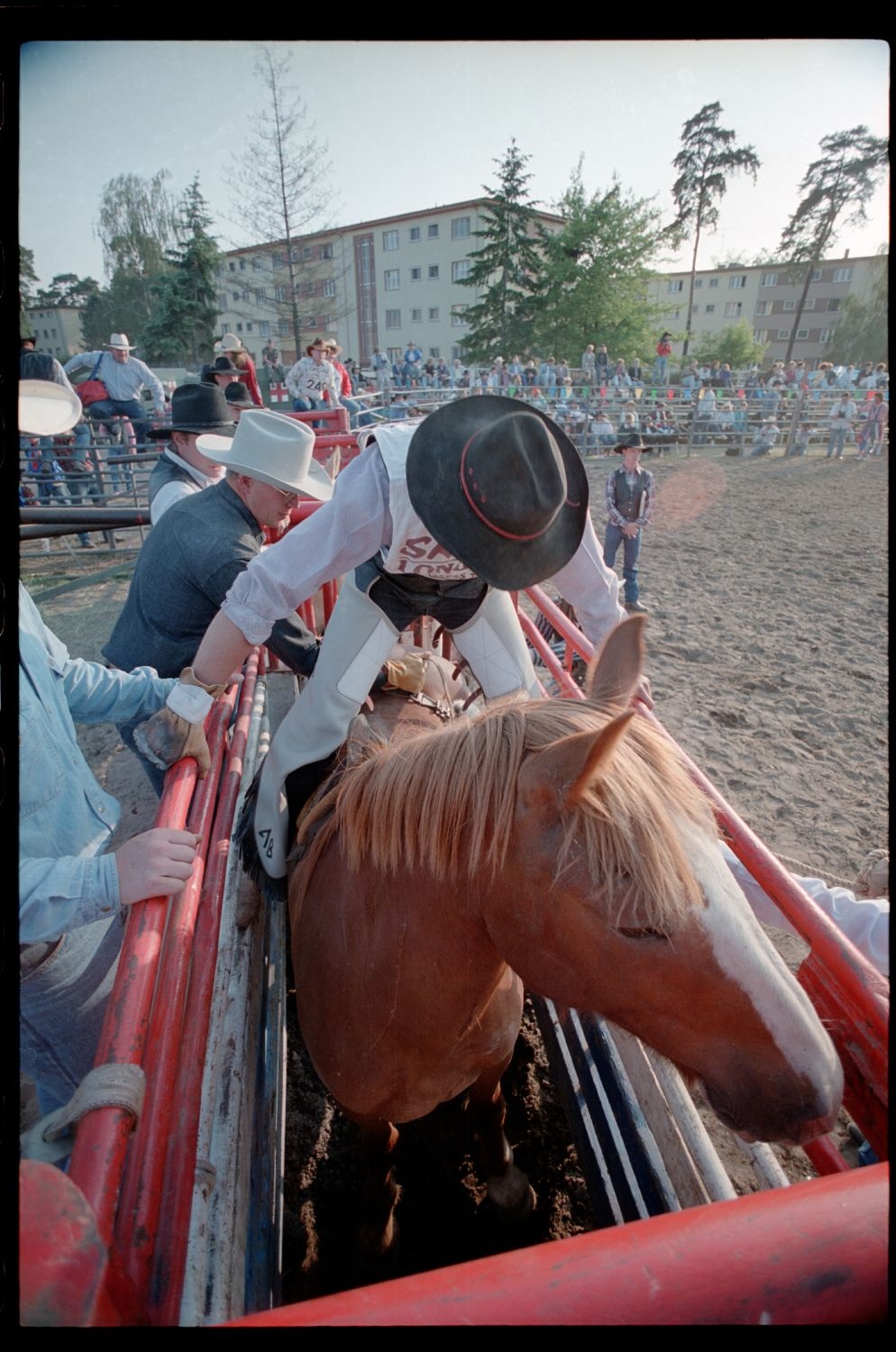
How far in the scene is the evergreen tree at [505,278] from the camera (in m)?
27.2

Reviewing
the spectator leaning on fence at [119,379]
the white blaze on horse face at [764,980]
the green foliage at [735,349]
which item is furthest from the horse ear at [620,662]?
the green foliage at [735,349]

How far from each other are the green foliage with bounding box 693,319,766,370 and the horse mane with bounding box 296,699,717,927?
147 feet

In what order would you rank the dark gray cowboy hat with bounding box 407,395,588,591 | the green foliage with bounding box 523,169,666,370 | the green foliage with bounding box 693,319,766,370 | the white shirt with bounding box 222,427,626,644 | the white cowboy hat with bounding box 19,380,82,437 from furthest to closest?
the green foliage with bounding box 693,319,766,370 < the green foliage with bounding box 523,169,666,370 < the white shirt with bounding box 222,427,626,644 < the dark gray cowboy hat with bounding box 407,395,588,591 < the white cowboy hat with bounding box 19,380,82,437

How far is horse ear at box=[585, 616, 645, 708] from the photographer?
142 centimetres

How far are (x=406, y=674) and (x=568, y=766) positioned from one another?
4.77 ft

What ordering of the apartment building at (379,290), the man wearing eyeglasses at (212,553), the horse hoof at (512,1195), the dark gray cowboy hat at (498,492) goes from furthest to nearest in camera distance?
the apartment building at (379,290) → the man wearing eyeglasses at (212,553) → the horse hoof at (512,1195) → the dark gray cowboy hat at (498,492)

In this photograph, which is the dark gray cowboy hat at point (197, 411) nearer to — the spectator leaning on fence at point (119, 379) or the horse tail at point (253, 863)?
the horse tail at point (253, 863)

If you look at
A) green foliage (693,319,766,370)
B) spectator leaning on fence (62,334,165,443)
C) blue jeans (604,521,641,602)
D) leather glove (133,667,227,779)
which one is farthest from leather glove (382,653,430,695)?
green foliage (693,319,766,370)

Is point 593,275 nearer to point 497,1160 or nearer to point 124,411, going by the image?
point 124,411

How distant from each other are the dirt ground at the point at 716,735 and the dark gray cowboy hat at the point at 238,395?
2702 millimetres

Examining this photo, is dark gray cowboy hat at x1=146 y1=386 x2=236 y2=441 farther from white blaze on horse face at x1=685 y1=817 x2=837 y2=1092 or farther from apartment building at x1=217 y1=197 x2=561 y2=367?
apartment building at x1=217 y1=197 x2=561 y2=367

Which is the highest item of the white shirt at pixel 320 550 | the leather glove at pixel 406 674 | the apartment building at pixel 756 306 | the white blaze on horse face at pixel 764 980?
the apartment building at pixel 756 306

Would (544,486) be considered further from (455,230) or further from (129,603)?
(455,230)

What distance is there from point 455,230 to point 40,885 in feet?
127
